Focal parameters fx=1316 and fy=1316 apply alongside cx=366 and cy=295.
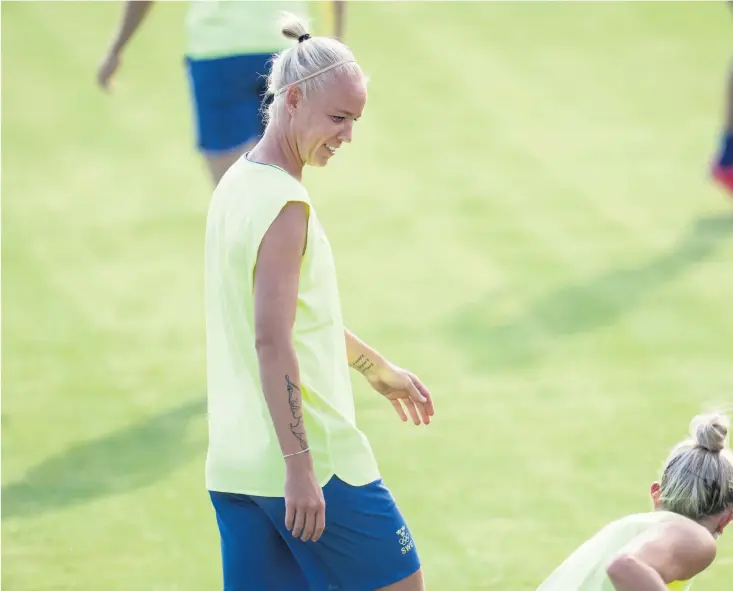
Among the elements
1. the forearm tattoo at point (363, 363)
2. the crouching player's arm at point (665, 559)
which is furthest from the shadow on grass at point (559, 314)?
the crouching player's arm at point (665, 559)

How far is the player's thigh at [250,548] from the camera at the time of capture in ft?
10.6

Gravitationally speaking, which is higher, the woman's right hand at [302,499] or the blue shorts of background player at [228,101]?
the woman's right hand at [302,499]

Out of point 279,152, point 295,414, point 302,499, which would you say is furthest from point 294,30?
A: point 302,499

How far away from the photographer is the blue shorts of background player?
5824 mm

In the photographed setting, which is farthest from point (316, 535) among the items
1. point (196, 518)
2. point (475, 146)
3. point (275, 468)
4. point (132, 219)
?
point (475, 146)

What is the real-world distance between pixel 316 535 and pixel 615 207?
17.6ft

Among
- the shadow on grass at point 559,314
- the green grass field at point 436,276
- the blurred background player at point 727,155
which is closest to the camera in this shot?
the green grass field at point 436,276

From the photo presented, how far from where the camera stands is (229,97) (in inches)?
231

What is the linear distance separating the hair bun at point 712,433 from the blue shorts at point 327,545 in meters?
0.78

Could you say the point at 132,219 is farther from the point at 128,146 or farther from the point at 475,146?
the point at 475,146

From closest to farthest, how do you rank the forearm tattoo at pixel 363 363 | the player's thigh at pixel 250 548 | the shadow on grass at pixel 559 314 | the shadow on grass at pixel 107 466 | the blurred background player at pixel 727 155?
the player's thigh at pixel 250 548 < the forearm tattoo at pixel 363 363 < the shadow on grass at pixel 107 466 < the shadow on grass at pixel 559 314 < the blurred background player at pixel 727 155

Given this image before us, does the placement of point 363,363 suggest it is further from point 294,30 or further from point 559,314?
point 559,314

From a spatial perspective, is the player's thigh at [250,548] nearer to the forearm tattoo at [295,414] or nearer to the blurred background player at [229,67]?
the forearm tattoo at [295,414]

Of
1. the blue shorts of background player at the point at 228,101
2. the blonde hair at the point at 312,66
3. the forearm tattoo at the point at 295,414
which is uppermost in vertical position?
the blonde hair at the point at 312,66
